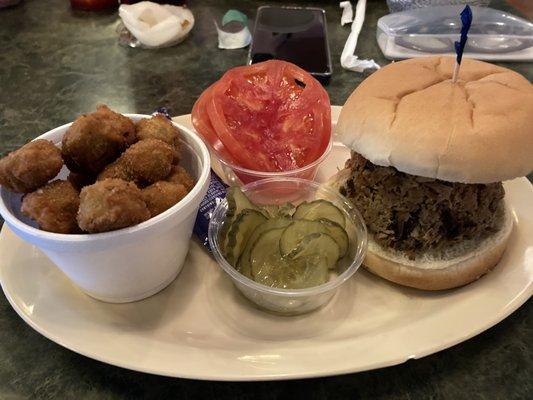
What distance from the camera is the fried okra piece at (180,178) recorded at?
3.84 feet

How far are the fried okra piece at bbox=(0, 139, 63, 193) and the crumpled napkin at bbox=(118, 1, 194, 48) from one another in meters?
1.53

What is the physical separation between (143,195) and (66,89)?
1.40 meters

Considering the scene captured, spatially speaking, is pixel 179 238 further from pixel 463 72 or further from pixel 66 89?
pixel 66 89

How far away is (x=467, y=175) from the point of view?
1.13 metres

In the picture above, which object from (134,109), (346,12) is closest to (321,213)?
(134,109)

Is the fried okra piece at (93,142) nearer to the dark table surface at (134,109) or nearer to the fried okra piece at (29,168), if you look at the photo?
the fried okra piece at (29,168)

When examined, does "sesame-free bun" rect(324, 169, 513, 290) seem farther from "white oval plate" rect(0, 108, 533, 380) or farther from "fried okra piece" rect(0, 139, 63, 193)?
"fried okra piece" rect(0, 139, 63, 193)

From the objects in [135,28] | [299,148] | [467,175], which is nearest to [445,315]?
[467,175]

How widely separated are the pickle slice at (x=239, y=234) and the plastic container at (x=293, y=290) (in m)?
0.03

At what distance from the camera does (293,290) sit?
43.8 inches

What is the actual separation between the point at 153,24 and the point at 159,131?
147cm

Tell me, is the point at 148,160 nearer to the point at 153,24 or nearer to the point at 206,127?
the point at 206,127

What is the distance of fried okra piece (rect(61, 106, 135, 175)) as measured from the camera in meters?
1.10

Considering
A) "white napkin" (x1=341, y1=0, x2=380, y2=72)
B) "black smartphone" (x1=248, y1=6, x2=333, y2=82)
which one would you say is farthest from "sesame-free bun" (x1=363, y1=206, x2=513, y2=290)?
"white napkin" (x1=341, y1=0, x2=380, y2=72)
